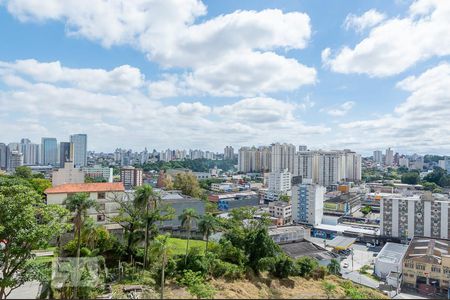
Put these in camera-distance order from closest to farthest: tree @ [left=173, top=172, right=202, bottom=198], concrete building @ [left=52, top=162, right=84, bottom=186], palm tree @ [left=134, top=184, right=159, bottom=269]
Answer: palm tree @ [left=134, top=184, right=159, bottom=269] → tree @ [left=173, top=172, right=202, bottom=198] → concrete building @ [left=52, top=162, right=84, bottom=186]

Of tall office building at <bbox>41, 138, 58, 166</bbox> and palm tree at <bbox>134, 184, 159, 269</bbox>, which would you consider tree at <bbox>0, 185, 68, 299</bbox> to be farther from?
tall office building at <bbox>41, 138, 58, 166</bbox>

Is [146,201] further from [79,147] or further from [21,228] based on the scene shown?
[79,147]

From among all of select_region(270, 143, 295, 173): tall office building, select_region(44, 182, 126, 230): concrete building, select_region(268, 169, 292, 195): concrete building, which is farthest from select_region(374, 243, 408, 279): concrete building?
select_region(270, 143, 295, 173): tall office building

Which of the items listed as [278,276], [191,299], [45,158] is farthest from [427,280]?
[45,158]

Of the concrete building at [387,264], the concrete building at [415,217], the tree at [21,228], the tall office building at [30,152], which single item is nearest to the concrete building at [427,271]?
the concrete building at [387,264]

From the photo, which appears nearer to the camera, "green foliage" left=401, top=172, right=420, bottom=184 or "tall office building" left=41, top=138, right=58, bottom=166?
"green foliage" left=401, top=172, right=420, bottom=184

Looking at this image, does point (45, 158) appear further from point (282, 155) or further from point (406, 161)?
point (406, 161)

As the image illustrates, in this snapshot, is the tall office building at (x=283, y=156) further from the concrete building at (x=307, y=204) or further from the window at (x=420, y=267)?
the window at (x=420, y=267)
